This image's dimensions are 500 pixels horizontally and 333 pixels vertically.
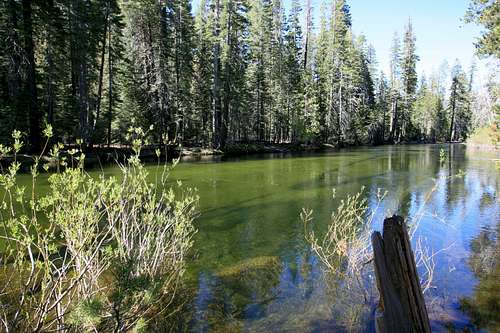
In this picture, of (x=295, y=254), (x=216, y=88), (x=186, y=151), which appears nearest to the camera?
(x=295, y=254)

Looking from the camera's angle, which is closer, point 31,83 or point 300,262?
point 300,262

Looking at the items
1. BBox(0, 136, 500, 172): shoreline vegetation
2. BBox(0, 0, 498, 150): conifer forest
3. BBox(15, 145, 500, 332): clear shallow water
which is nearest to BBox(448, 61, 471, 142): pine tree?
BBox(0, 0, 498, 150): conifer forest

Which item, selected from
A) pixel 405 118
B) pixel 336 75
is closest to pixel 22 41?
pixel 336 75

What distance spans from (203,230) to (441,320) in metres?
5.58

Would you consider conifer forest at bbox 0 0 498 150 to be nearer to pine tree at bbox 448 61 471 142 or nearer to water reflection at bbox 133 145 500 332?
water reflection at bbox 133 145 500 332

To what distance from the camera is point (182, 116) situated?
32.5 meters

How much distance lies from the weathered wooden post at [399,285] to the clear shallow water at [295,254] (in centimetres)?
315

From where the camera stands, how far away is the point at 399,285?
6.82ft

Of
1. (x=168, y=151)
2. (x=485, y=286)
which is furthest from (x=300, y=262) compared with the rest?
(x=168, y=151)

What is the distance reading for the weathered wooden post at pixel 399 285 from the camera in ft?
6.76

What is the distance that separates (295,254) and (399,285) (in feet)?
19.4

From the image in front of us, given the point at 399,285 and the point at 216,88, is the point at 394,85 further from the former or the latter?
the point at 399,285

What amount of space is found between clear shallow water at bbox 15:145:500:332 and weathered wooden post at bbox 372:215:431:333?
315cm

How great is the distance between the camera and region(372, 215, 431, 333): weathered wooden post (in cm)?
206
